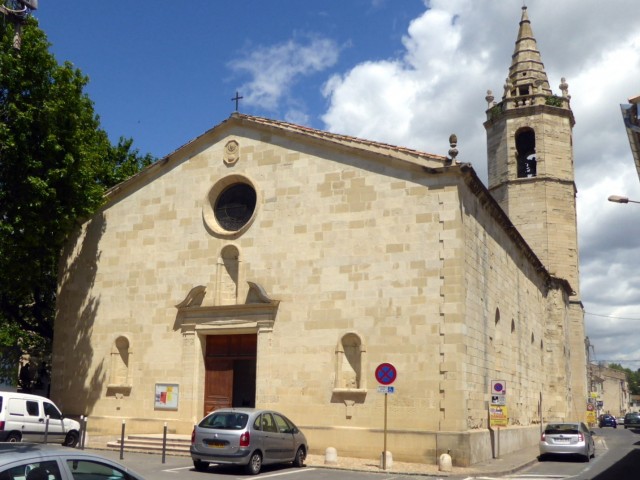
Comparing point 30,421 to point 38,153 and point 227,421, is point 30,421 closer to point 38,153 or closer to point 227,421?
point 227,421

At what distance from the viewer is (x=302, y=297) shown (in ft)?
64.8

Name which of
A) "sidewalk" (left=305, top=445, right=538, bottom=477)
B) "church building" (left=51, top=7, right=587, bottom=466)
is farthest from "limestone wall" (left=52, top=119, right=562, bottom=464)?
"sidewalk" (left=305, top=445, right=538, bottom=477)

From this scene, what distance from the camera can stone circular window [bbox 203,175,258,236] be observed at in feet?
71.1

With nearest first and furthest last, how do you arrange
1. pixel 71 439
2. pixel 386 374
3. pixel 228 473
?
1. pixel 228 473
2. pixel 386 374
3. pixel 71 439

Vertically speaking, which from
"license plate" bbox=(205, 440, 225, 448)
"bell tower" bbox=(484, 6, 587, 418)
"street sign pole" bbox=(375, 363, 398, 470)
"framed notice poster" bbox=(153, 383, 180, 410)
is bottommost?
"license plate" bbox=(205, 440, 225, 448)

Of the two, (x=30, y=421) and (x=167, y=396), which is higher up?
(x=167, y=396)

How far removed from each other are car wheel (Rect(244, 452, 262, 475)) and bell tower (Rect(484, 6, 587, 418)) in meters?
23.9

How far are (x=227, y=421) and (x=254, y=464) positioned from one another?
1.07 metres

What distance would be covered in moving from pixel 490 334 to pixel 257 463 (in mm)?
9115

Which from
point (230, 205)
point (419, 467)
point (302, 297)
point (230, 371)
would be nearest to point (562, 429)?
point (419, 467)

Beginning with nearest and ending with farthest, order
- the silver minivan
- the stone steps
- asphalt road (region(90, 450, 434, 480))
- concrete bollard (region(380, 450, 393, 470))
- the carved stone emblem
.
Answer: asphalt road (region(90, 450, 434, 480)), the silver minivan, concrete bollard (region(380, 450, 393, 470)), the stone steps, the carved stone emblem

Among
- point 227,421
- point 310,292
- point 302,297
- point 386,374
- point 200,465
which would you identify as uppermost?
point 310,292

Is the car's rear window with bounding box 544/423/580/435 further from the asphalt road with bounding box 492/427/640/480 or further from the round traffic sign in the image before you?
the round traffic sign

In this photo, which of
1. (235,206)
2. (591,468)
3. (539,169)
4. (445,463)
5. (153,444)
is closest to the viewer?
(445,463)
